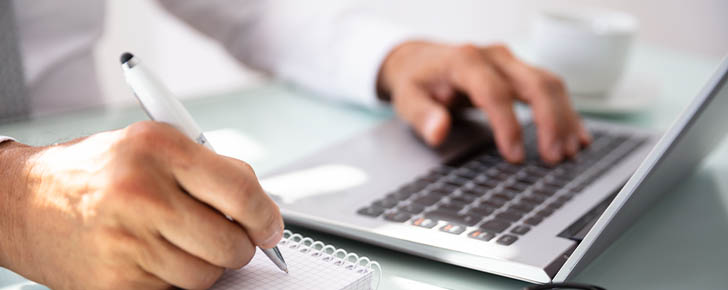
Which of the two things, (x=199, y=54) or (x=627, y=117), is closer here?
(x=627, y=117)

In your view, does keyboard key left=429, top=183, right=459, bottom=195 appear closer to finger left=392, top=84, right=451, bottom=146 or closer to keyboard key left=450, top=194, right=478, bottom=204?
keyboard key left=450, top=194, right=478, bottom=204

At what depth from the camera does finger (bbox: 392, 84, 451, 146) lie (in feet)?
2.28

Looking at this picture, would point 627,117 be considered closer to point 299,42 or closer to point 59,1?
point 299,42

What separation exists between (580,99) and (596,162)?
238 millimetres

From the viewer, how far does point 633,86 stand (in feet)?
3.08

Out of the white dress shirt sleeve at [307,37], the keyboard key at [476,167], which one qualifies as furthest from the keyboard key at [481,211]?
the white dress shirt sleeve at [307,37]

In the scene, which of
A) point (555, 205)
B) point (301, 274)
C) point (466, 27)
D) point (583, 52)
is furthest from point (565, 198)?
point (466, 27)

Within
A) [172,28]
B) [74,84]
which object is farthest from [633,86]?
[172,28]

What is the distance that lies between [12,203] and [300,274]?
155 mm

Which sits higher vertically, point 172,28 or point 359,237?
point 359,237

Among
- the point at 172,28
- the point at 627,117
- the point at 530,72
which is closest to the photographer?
the point at 530,72

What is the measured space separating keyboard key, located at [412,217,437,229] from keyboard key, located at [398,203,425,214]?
0.06ft

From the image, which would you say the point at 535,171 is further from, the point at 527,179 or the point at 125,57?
the point at 125,57

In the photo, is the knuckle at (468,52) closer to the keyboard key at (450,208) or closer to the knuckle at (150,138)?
the keyboard key at (450,208)
